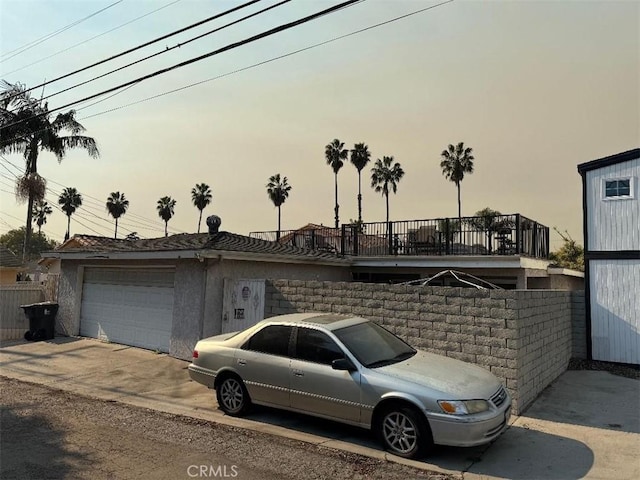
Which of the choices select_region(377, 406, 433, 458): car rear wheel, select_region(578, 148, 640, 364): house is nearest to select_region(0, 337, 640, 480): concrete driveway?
select_region(377, 406, 433, 458): car rear wheel

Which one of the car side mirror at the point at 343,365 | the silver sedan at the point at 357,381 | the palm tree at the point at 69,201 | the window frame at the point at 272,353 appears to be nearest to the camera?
the silver sedan at the point at 357,381

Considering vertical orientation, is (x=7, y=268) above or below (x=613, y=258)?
below

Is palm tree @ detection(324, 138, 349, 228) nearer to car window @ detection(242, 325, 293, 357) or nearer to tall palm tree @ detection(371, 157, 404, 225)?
tall palm tree @ detection(371, 157, 404, 225)

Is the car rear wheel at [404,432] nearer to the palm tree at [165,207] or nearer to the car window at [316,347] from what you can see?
the car window at [316,347]

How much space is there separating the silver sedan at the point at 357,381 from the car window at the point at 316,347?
0.01 metres

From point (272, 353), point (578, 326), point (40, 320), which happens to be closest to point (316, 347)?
point (272, 353)

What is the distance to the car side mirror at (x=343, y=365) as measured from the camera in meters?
5.45

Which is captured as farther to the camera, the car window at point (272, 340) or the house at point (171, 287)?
the house at point (171, 287)

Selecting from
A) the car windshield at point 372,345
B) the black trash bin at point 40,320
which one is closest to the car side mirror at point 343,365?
the car windshield at point 372,345

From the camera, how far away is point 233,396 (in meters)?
6.48

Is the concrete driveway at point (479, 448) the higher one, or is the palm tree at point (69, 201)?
the palm tree at point (69, 201)

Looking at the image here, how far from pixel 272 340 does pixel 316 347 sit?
2.43ft

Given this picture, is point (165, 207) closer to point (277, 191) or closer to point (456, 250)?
point (277, 191)

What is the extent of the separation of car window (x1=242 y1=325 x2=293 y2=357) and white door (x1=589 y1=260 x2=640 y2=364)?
29.4 ft
